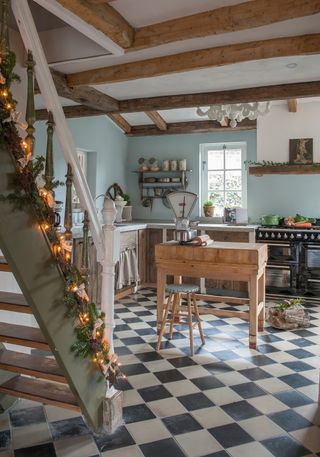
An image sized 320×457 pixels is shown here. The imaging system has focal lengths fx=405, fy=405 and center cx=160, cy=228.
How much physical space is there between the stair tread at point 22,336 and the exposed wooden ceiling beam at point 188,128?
511cm

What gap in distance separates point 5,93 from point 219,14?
63.4 inches

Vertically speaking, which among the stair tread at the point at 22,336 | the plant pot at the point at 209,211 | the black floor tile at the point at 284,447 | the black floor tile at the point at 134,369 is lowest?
the black floor tile at the point at 284,447

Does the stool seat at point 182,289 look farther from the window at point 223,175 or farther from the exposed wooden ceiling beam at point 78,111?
the window at point 223,175

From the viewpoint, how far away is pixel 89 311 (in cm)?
232

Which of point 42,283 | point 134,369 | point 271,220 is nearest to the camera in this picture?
point 42,283

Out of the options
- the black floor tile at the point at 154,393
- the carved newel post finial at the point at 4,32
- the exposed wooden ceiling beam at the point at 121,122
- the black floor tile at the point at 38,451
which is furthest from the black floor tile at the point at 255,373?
the exposed wooden ceiling beam at the point at 121,122

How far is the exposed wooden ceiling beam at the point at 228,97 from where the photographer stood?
13.7 ft

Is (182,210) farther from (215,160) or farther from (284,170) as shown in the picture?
(215,160)

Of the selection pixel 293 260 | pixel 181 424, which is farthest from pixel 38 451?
pixel 293 260

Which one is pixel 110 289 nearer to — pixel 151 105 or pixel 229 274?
pixel 229 274

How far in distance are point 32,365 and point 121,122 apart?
545 centimetres

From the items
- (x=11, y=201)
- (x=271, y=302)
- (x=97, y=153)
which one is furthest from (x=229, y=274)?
(x=97, y=153)

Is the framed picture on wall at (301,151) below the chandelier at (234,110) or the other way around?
below

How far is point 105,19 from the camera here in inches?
104
